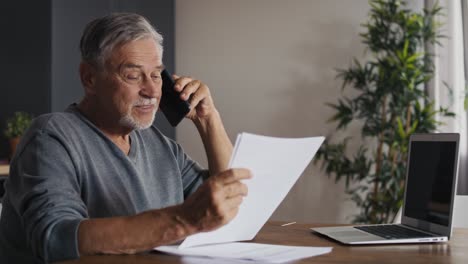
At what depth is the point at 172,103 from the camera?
6.40 ft

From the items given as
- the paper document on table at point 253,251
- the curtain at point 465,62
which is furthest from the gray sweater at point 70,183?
the curtain at point 465,62

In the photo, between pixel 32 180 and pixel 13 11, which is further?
pixel 13 11

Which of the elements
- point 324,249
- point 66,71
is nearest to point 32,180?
point 324,249

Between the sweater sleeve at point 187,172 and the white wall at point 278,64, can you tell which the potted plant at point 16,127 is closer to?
the white wall at point 278,64

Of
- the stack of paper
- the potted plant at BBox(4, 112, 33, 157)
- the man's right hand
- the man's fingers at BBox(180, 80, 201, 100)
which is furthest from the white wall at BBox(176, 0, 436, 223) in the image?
the man's right hand

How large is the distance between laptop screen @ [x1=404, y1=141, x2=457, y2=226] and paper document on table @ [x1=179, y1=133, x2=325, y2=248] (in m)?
0.41

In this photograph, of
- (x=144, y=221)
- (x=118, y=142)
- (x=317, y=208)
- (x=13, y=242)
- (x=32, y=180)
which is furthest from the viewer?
(x=317, y=208)

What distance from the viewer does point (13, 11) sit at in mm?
4172

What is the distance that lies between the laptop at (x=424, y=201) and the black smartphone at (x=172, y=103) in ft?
1.63

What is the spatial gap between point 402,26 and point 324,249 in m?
3.07

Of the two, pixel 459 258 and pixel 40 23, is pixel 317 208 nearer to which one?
pixel 40 23

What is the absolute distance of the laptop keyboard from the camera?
1624mm

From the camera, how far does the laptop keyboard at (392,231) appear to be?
63.9 inches

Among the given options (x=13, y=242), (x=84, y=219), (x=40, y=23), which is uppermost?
(x=40, y=23)
